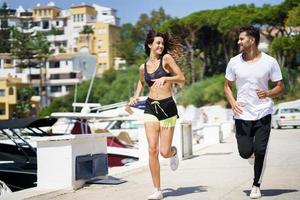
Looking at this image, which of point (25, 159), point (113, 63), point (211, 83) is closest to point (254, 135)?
point (25, 159)

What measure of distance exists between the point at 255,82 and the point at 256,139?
2.11ft

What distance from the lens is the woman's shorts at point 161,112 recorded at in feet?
22.7

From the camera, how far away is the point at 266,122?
266 inches

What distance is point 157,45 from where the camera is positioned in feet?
23.2

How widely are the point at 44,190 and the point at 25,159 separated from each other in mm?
4680

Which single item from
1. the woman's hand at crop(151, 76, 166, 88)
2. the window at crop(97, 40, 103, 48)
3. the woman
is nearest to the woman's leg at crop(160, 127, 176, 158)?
the woman

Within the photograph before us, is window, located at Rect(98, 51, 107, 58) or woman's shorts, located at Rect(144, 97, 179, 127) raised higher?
window, located at Rect(98, 51, 107, 58)

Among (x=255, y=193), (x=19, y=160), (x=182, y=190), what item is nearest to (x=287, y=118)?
(x=19, y=160)

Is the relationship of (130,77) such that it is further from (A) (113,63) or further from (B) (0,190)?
(B) (0,190)

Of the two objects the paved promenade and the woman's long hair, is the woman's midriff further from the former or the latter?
the paved promenade

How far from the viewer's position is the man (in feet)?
22.0

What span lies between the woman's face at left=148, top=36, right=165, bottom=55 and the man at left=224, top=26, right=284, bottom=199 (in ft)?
2.89

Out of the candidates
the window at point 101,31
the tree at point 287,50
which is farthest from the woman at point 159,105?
the window at point 101,31

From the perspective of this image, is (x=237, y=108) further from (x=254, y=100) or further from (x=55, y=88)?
(x=55, y=88)
